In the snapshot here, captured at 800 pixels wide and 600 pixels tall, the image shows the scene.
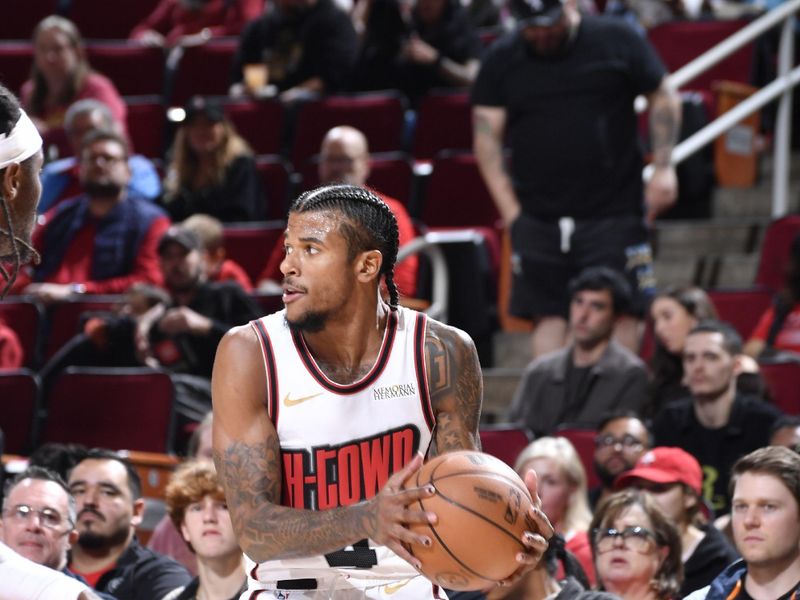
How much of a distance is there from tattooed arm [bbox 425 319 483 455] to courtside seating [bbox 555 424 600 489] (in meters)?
3.07

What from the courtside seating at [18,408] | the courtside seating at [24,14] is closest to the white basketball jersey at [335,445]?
the courtside seating at [18,408]

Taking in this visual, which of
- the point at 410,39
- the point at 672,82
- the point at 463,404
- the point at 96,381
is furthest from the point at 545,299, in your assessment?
the point at 463,404

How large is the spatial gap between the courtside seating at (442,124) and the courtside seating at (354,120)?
15cm

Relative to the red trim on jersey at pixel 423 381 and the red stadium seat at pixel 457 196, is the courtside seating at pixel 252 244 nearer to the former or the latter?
the red stadium seat at pixel 457 196

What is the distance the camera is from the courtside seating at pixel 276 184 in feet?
32.3

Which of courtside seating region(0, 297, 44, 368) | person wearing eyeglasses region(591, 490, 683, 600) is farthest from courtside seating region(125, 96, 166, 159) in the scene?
person wearing eyeglasses region(591, 490, 683, 600)

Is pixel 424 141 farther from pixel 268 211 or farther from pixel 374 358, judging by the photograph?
pixel 374 358

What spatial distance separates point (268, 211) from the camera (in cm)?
988

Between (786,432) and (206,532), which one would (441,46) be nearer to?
(786,432)

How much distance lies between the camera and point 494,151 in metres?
7.99

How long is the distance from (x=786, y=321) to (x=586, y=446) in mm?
1515

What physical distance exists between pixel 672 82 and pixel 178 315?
312cm

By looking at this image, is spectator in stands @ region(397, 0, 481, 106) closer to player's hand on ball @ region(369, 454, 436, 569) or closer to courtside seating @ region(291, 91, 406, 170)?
courtside seating @ region(291, 91, 406, 170)

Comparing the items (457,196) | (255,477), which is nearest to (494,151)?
(457,196)
